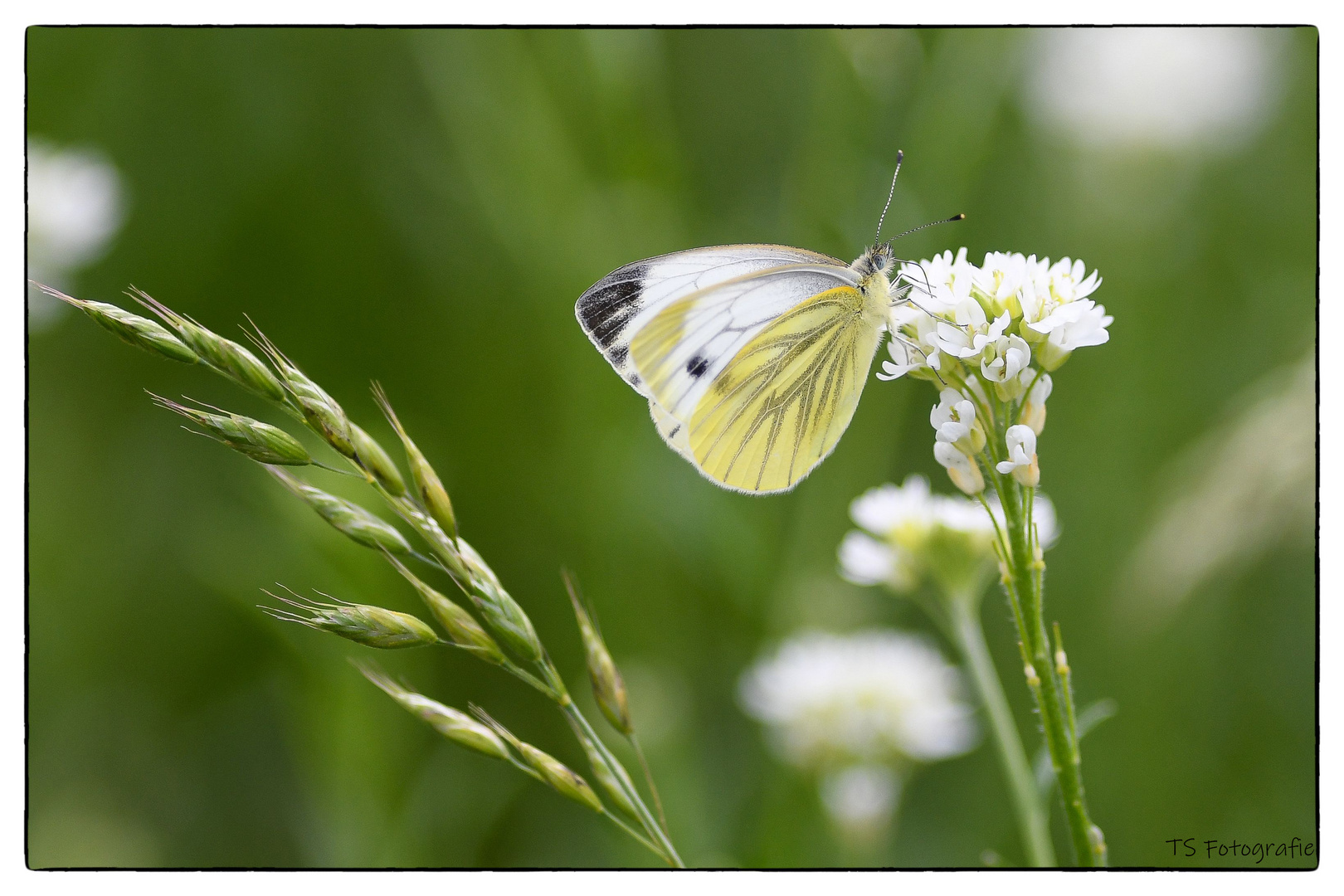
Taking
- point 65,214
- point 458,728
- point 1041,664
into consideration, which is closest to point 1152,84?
point 1041,664

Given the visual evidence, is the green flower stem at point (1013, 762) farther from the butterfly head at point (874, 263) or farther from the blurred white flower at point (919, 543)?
the butterfly head at point (874, 263)

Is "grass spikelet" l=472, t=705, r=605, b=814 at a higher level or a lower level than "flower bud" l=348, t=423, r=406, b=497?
lower

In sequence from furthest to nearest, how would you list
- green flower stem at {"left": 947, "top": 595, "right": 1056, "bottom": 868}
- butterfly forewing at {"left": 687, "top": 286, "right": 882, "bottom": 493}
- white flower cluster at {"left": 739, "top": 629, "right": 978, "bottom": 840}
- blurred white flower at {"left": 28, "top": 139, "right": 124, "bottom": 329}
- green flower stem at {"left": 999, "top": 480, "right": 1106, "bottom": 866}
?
white flower cluster at {"left": 739, "top": 629, "right": 978, "bottom": 840}, blurred white flower at {"left": 28, "top": 139, "right": 124, "bottom": 329}, butterfly forewing at {"left": 687, "top": 286, "right": 882, "bottom": 493}, green flower stem at {"left": 947, "top": 595, "right": 1056, "bottom": 868}, green flower stem at {"left": 999, "top": 480, "right": 1106, "bottom": 866}

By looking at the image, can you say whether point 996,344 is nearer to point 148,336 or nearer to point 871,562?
point 871,562

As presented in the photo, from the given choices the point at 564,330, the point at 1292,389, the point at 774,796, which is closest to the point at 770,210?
the point at 564,330

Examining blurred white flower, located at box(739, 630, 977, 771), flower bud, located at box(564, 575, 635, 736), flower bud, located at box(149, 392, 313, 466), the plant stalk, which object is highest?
flower bud, located at box(149, 392, 313, 466)

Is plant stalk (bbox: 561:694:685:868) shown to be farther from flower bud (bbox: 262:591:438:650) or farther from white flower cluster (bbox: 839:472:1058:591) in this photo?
white flower cluster (bbox: 839:472:1058:591)

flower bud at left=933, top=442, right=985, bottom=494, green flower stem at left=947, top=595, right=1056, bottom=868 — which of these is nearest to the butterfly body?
green flower stem at left=947, top=595, right=1056, bottom=868

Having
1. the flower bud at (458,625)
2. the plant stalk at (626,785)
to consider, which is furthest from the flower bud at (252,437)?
the plant stalk at (626,785)
